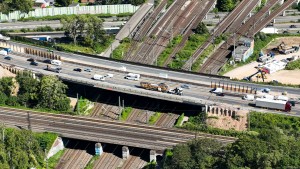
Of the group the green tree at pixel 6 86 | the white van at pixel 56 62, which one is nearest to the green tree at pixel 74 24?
the white van at pixel 56 62

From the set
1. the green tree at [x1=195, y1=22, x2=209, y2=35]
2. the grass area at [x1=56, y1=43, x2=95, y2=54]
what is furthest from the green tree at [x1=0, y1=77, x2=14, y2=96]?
the green tree at [x1=195, y1=22, x2=209, y2=35]

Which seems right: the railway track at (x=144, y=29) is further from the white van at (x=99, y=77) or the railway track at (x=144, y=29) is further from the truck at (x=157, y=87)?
the truck at (x=157, y=87)

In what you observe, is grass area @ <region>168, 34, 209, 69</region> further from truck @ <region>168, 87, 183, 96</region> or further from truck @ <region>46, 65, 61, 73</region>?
truck @ <region>46, 65, 61, 73</region>

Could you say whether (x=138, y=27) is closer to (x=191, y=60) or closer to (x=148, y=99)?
(x=191, y=60)

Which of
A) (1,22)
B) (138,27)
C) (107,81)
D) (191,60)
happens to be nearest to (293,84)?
(191,60)

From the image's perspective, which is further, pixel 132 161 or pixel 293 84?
pixel 293 84

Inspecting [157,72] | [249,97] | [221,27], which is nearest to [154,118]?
[157,72]

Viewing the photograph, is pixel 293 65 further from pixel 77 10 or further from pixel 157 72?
pixel 77 10
